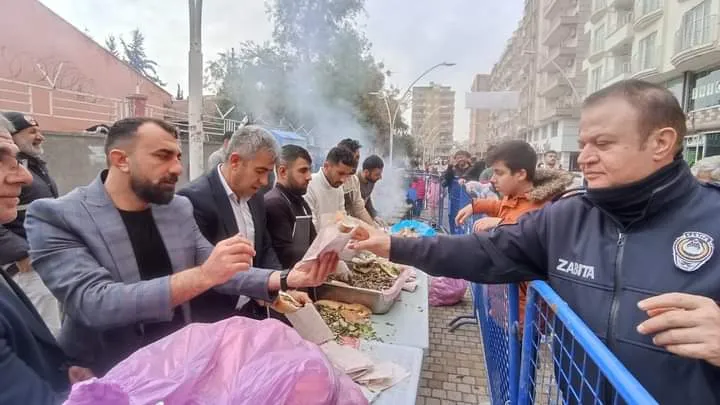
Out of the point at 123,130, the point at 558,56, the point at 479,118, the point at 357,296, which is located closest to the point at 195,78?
the point at 123,130

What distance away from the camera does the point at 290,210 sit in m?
3.23

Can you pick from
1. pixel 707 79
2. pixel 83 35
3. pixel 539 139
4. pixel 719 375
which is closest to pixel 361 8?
pixel 83 35

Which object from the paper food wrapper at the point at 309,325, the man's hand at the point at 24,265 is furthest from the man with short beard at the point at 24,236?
the paper food wrapper at the point at 309,325

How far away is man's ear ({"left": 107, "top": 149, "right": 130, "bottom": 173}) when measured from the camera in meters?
1.90

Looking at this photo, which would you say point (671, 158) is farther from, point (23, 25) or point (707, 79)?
point (707, 79)

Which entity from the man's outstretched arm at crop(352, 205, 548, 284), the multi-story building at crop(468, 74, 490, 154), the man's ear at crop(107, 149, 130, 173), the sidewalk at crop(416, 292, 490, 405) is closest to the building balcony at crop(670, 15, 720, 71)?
the sidewalk at crop(416, 292, 490, 405)

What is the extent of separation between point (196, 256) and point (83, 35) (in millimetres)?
15382

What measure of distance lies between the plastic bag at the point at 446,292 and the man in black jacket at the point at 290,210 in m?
2.48

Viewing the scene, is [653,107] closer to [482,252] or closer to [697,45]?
[482,252]

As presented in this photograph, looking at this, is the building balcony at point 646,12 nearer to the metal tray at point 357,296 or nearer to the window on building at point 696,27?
the window on building at point 696,27

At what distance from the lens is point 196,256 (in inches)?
83.0

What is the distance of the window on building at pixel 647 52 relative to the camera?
25038 millimetres

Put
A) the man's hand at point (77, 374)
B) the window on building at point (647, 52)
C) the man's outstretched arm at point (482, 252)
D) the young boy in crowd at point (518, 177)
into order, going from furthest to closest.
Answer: the window on building at point (647, 52), the young boy in crowd at point (518, 177), the man's outstretched arm at point (482, 252), the man's hand at point (77, 374)

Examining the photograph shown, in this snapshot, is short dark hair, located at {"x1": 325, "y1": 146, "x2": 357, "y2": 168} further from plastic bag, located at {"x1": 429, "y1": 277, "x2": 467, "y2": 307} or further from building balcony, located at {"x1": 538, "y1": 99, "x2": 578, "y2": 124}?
building balcony, located at {"x1": 538, "y1": 99, "x2": 578, "y2": 124}
